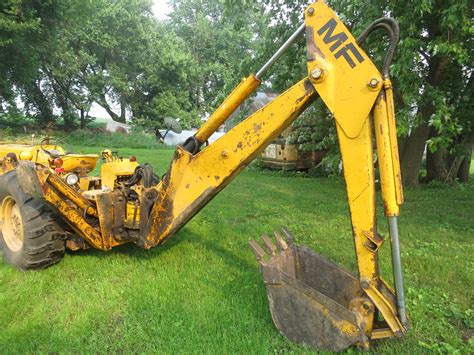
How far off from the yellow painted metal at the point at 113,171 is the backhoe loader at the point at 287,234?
1 centimetres

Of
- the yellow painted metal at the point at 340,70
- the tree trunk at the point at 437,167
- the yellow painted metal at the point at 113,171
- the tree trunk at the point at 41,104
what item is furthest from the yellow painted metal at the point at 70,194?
the tree trunk at the point at 41,104

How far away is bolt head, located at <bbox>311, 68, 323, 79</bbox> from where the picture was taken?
2.64 m

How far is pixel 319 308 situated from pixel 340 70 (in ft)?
5.32

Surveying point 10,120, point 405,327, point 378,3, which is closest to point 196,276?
point 405,327

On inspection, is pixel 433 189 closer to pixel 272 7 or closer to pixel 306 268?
pixel 272 7

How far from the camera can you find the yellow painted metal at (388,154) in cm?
242

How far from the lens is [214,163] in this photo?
129 inches

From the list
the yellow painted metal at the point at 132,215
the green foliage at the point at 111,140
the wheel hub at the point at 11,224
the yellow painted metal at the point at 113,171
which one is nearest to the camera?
the yellow painted metal at the point at 132,215

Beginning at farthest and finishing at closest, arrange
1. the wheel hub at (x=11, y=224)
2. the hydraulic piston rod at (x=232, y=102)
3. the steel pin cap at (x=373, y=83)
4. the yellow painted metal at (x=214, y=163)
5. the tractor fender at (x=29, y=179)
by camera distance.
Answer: the wheel hub at (x=11, y=224) < the tractor fender at (x=29, y=179) < the hydraulic piston rod at (x=232, y=102) < the yellow painted metal at (x=214, y=163) < the steel pin cap at (x=373, y=83)

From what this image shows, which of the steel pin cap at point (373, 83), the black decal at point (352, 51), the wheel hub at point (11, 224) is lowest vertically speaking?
the wheel hub at point (11, 224)

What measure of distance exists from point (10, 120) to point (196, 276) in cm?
2577

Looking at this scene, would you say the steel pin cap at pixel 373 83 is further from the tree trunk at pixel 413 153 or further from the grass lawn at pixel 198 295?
the tree trunk at pixel 413 153

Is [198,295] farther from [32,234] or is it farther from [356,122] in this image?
[356,122]

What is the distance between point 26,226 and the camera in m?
4.18
